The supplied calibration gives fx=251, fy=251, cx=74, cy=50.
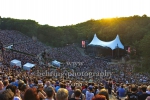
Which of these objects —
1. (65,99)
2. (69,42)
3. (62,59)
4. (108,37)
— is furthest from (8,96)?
(69,42)

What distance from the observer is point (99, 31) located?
6094cm

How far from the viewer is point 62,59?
4047 cm

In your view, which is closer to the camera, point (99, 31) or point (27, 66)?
point (27, 66)

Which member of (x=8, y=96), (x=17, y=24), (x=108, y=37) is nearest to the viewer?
(x=8, y=96)

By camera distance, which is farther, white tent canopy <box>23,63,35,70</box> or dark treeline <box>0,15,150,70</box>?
dark treeline <box>0,15,150,70</box>

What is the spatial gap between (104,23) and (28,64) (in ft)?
137

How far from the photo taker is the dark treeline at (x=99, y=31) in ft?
169

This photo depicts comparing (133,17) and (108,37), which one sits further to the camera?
(133,17)

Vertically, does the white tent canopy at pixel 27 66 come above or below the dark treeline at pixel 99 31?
below

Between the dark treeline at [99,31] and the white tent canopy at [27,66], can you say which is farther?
the dark treeline at [99,31]

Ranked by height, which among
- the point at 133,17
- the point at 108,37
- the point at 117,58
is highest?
the point at 133,17

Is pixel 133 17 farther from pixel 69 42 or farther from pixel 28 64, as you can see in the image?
pixel 28 64

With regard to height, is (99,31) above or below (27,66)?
above

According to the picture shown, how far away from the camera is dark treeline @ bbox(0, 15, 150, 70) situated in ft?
169
